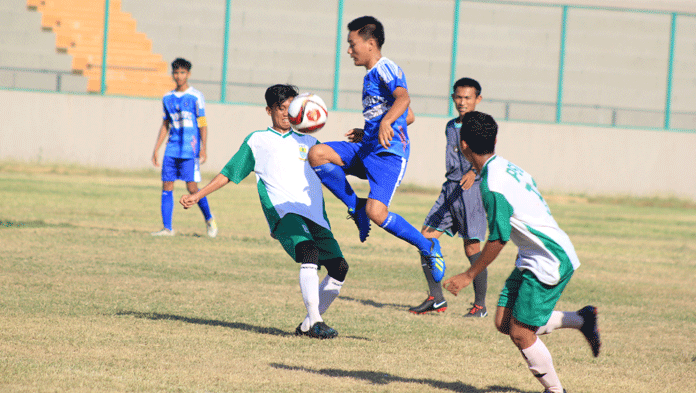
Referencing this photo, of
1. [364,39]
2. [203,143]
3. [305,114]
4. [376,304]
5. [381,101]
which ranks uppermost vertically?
[364,39]

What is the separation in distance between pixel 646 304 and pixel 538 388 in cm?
322

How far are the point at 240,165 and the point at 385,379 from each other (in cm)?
A: 187

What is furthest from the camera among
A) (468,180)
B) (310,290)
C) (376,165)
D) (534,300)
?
(468,180)

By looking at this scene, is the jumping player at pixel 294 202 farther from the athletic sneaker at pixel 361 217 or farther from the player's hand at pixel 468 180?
the player's hand at pixel 468 180

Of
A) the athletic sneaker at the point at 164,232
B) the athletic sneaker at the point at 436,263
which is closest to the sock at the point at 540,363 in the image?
the athletic sneaker at the point at 436,263

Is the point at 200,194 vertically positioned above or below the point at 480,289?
above

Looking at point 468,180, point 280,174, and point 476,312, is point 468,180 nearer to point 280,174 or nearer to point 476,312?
point 476,312

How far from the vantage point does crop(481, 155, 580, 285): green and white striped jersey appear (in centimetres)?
376

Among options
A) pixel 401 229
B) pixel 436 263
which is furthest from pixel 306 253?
pixel 436 263

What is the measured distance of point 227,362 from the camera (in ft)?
14.8

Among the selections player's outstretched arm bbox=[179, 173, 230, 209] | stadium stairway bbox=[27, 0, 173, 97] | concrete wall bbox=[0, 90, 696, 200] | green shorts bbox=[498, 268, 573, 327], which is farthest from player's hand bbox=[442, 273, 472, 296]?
stadium stairway bbox=[27, 0, 173, 97]

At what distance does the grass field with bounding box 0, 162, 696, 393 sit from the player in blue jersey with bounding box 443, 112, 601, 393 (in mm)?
526

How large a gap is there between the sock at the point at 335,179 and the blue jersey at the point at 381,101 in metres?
0.29

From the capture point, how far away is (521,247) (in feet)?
13.1
